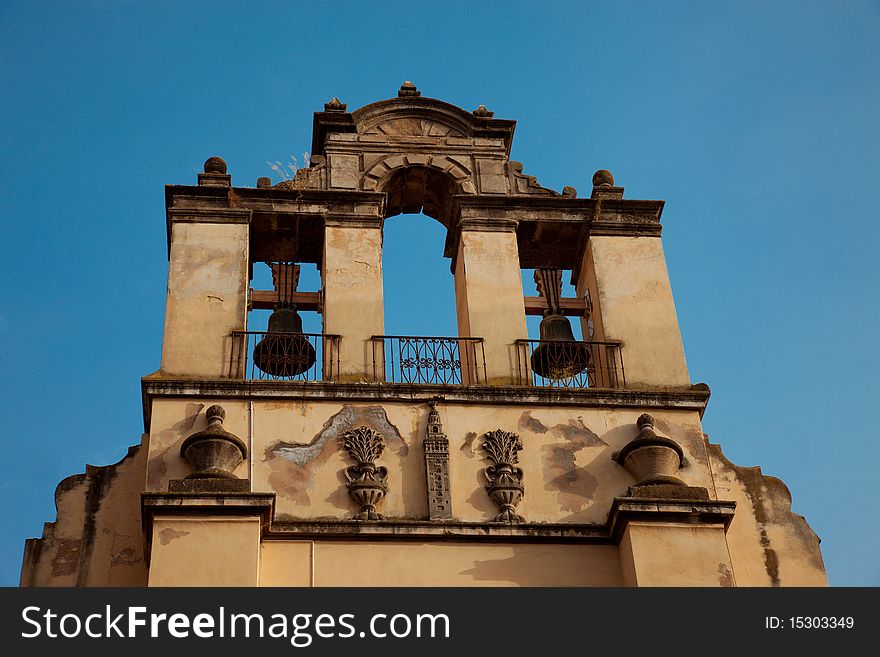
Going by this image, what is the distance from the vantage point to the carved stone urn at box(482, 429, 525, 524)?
16.0 metres

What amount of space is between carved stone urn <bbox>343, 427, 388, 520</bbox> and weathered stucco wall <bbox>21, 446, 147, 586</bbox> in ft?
6.68

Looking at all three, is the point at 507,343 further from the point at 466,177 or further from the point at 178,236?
the point at 178,236

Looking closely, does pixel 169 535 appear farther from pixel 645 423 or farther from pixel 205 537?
pixel 645 423

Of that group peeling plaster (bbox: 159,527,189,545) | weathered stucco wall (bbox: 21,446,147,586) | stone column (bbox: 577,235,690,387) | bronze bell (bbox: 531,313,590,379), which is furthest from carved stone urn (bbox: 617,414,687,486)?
weathered stucco wall (bbox: 21,446,147,586)

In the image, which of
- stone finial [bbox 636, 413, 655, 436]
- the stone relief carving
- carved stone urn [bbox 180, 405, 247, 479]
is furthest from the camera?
stone finial [bbox 636, 413, 655, 436]

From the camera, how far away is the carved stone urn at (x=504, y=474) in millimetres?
16016

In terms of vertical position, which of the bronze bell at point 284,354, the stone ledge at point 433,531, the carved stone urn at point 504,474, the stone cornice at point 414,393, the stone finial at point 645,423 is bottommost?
the stone ledge at point 433,531

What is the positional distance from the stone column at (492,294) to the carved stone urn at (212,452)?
2.69 m

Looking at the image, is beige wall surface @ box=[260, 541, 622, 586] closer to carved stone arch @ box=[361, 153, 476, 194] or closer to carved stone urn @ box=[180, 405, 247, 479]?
carved stone urn @ box=[180, 405, 247, 479]

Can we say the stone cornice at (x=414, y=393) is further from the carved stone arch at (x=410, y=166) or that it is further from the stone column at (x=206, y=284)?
the carved stone arch at (x=410, y=166)

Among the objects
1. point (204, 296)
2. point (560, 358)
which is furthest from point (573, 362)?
point (204, 296)

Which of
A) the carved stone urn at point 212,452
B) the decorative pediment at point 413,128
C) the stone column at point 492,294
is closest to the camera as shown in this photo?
the carved stone urn at point 212,452

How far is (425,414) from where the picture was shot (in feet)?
54.7

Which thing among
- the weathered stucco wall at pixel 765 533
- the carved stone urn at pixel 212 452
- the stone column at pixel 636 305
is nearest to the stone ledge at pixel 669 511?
the weathered stucco wall at pixel 765 533
